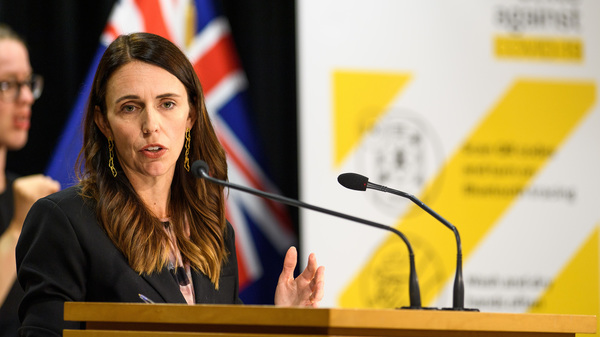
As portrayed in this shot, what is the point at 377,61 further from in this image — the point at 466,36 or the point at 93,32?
the point at 93,32

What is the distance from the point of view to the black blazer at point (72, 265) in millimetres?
2137

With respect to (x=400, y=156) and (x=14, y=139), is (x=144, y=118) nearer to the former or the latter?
(x=14, y=139)

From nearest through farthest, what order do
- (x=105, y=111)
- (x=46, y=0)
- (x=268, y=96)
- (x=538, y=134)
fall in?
(x=105, y=111) → (x=46, y=0) → (x=268, y=96) → (x=538, y=134)

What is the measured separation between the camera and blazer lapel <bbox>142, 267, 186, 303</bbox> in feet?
7.41

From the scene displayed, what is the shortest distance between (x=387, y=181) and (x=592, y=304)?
58.7 inches

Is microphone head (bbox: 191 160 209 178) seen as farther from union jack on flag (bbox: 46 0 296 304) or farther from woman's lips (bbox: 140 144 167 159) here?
union jack on flag (bbox: 46 0 296 304)

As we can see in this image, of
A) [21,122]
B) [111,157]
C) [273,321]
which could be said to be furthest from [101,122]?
[21,122]

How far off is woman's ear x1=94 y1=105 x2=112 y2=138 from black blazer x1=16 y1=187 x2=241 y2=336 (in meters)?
0.25

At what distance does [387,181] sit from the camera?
4.64 m

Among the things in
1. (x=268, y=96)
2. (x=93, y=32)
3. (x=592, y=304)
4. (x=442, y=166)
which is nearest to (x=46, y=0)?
(x=93, y=32)

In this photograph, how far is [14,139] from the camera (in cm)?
407

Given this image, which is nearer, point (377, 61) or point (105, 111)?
point (105, 111)

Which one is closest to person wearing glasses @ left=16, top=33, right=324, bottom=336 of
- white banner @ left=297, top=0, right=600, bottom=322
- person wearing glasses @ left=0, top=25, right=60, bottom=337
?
person wearing glasses @ left=0, top=25, right=60, bottom=337

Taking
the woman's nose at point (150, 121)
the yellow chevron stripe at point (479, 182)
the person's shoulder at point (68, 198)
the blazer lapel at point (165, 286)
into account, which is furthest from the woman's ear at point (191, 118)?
the yellow chevron stripe at point (479, 182)
